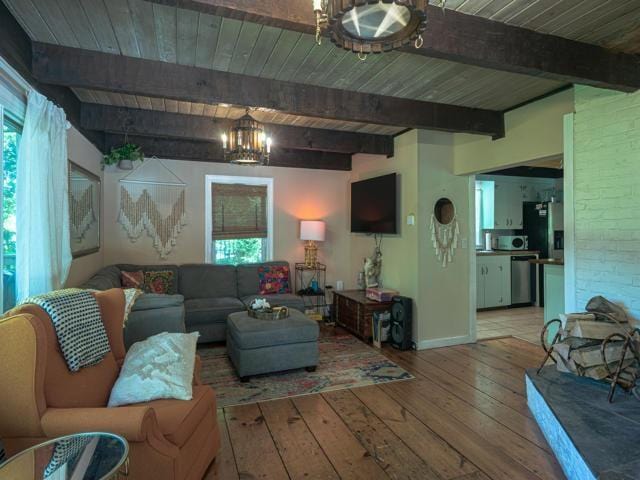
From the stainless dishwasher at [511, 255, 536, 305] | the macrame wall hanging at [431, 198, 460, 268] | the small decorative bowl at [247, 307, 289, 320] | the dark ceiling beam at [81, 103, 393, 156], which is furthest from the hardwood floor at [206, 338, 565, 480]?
the stainless dishwasher at [511, 255, 536, 305]

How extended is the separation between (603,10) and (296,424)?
3.08 m

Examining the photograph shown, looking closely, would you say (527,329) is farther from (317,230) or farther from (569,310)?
(317,230)

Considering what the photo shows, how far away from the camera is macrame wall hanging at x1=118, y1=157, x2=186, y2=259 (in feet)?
15.7

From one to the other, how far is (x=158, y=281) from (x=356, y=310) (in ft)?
8.13

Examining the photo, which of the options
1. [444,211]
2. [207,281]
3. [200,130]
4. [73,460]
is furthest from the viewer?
[207,281]

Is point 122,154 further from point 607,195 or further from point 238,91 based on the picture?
point 607,195

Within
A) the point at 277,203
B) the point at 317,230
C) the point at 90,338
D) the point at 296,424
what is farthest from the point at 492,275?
the point at 90,338

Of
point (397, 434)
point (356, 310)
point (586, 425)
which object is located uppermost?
point (356, 310)

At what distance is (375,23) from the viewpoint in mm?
1231

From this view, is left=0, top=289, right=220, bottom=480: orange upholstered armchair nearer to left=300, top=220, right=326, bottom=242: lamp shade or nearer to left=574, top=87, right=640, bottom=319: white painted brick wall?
left=574, top=87, right=640, bottom=319: white painted brick wall

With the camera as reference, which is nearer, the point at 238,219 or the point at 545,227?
the point at 238,219

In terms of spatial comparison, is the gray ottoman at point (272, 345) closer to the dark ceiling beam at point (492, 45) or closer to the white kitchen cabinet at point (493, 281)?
the dark ceiling beam at point (492, 45)

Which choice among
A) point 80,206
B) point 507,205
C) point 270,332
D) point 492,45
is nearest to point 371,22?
point 492,45

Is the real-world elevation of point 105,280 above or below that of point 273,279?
above
